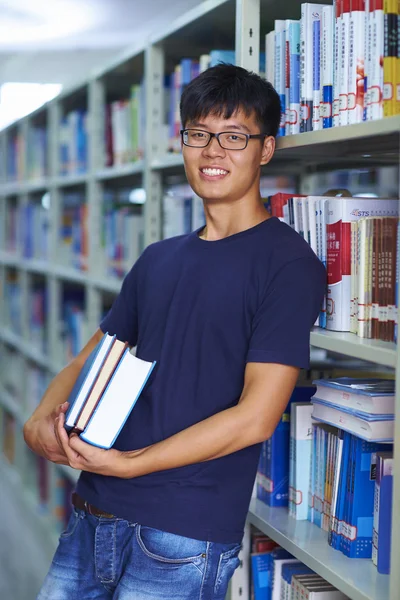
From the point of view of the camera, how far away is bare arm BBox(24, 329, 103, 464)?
59.0 inches

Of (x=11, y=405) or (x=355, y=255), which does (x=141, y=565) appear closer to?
(x=355, y=255)

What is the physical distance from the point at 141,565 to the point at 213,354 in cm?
39

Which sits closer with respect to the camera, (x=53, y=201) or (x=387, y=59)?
(x=387, y=59)

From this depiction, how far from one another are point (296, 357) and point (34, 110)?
3.24 m

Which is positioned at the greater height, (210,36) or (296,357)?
(210,36)

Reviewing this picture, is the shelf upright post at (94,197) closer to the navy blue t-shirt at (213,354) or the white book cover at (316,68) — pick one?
the navy blue t-shirt at (213,354)

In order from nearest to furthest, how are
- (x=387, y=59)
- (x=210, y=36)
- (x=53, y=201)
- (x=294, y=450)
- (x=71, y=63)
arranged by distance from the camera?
1. (x=387, y=59)
2. (x=294, y=450)
3. (x=210, y=36)
4. (x=53, y=201)
5. (x=71, y=63)

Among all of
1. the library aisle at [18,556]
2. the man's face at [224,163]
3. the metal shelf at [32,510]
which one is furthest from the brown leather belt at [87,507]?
the metal shelf at [32,510]

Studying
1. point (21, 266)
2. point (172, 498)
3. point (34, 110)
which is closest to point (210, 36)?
point (172, 498)

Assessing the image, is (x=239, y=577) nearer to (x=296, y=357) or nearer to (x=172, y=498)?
(x=172, y=498)

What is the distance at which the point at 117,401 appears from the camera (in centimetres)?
135

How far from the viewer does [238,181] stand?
1.46 m

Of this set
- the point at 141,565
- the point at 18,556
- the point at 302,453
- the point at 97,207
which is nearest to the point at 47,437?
the point at 141,565

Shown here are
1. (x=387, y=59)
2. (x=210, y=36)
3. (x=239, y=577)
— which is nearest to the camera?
(x=387, y=59)
